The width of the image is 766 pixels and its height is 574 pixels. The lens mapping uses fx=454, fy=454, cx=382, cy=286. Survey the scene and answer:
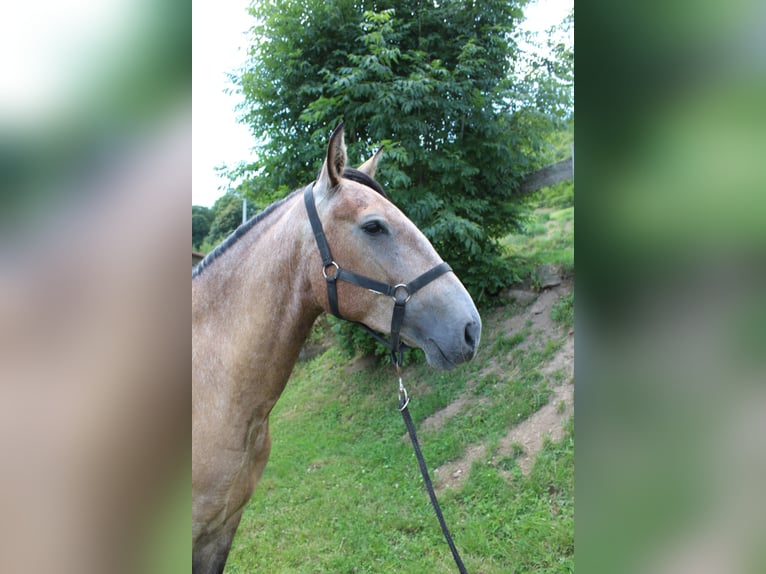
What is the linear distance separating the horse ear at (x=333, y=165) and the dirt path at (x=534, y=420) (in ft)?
8.47

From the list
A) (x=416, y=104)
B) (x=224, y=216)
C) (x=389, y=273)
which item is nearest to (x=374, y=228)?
(x=389, y=273)

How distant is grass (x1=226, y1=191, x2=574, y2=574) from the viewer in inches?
107

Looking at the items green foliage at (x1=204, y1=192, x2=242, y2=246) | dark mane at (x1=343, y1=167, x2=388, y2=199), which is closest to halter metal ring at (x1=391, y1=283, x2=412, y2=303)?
dark mane at (x1=343, y1=167, x2=388, y2=199)

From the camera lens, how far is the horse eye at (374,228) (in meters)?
1.49

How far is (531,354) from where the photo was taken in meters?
4.09

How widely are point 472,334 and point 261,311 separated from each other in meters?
0.69

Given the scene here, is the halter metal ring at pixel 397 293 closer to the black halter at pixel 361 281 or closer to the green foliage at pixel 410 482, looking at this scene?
the black halter at pixel 361 281

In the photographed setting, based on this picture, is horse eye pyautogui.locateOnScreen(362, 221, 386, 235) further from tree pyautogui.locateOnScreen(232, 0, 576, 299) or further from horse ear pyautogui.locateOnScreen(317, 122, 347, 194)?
tree pyautogui.locateOnScreen(232, 0, 576, 299)

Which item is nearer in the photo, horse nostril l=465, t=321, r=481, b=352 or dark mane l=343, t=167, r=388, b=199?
horse nostril l=465, t=321, r=481, b=352

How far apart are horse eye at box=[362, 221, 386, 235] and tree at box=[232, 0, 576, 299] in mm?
2163

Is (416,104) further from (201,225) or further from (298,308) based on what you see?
(298,308)

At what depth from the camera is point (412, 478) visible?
11.4 feet
